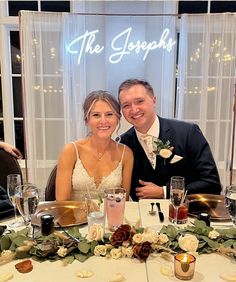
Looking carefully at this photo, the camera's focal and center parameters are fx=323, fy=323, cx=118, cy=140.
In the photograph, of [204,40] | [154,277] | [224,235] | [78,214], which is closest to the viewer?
[154,277]

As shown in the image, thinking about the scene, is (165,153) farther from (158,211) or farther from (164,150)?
(158,211)

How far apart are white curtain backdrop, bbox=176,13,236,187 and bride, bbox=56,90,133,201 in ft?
5.27

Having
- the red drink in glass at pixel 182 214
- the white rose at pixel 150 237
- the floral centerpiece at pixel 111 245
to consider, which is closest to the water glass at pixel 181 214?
the red drink in glass at pixel 182 214

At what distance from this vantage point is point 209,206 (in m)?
1.59

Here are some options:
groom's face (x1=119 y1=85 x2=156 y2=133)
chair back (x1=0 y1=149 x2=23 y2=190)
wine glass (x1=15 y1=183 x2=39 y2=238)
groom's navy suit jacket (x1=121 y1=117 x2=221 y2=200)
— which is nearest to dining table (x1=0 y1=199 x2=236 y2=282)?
wine glass (x1=15 y1=183 x2=39 y2=238)

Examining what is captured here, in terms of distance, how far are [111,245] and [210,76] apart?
264 centimetres

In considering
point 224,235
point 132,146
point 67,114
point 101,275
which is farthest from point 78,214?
point 67,114

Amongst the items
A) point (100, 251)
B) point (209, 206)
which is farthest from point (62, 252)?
point (209, 206)

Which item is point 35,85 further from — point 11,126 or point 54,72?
point 11,126

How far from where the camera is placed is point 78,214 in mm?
1486

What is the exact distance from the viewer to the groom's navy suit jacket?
→ 206 centimetres

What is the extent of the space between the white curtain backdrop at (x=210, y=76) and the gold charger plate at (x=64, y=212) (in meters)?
2.15

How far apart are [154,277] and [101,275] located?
17 cm

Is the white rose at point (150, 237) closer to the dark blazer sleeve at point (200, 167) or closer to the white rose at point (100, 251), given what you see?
the white rose at point (100, 251)
